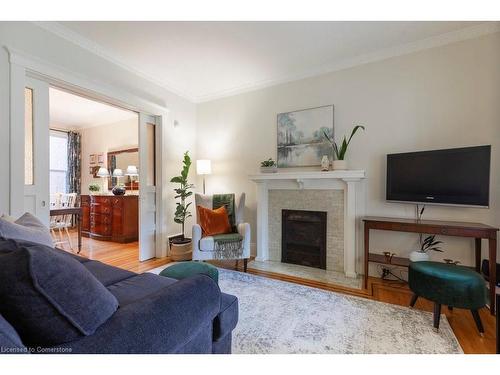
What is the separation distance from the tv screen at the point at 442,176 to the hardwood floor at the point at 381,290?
0.95 m

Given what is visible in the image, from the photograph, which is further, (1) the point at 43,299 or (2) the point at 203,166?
(2) the point at 203,166

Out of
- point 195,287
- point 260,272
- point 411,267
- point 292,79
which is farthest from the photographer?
point 292,79

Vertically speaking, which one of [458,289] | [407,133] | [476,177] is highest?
[407,133]

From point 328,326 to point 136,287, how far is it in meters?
1.41

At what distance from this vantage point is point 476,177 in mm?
2145

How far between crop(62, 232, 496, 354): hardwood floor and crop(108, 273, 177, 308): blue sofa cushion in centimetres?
167

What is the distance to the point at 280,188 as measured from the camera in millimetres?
3348

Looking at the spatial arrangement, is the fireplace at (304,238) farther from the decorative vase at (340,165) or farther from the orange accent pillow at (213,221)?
the orange accent pillow at (213,221)

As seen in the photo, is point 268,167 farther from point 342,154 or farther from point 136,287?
point 136,287

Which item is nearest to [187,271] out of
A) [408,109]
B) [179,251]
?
[179,251]

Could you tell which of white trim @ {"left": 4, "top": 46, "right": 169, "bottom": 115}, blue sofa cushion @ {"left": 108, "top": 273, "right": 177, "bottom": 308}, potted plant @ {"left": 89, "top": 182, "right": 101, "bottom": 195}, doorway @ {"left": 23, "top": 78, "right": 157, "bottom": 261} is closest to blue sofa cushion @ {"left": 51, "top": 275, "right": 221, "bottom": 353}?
blue sofa cushion @ {"left": 108, "top": 273, "right": 177, "bottom": 308}

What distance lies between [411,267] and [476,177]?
106cm
